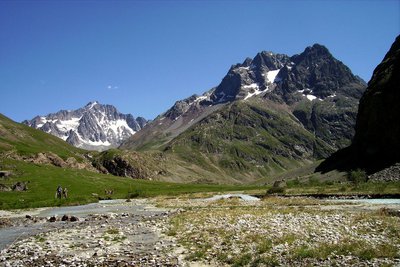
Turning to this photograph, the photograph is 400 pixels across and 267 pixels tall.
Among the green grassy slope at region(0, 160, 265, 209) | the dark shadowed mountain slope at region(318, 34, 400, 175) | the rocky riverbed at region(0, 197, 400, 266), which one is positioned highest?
the dark shadowed mountain slope at region(318, 34, 400, 175)

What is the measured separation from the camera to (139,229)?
3984 centimetres

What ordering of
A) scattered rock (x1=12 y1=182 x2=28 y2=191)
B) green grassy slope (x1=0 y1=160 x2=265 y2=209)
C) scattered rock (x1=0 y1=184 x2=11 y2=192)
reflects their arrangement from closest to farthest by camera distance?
green grassy slope (x1=0 y1=160 x2=265 y2=209) → scattered rock (x1=0 y1=184 x2=11 y2=192) → scattered rock (x1=12 y1=182 x2=28 y2=191)

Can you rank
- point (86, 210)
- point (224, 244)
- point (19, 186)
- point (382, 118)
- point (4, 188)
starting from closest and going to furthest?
point (224, 244)
point (86, 210)
point (4, 188)
point (19, 186)
point (382, 118)

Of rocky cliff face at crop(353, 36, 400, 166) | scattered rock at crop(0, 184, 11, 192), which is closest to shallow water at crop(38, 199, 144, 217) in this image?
scattered rock at crop(0, 184, 11, 192)

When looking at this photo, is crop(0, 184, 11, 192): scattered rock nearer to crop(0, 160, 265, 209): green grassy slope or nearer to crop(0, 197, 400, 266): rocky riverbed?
crop(0, 160, 265, 209): green grassy slope

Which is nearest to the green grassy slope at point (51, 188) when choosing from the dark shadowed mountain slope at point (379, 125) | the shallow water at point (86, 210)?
the shallow water at point (86, 210)

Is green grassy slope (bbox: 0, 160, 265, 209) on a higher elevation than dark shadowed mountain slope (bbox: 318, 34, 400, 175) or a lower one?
lower

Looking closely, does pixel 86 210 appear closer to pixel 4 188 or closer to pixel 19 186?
pixel 4 188

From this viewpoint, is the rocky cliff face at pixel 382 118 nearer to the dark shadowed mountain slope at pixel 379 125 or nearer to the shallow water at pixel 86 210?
the dark shadowed mountain slope at pixel 379 125

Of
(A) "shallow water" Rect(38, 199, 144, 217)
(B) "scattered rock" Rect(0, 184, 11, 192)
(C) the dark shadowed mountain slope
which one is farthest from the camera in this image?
→ (C) the dark shadowed mountain slope

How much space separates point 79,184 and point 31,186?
20133 millimetres

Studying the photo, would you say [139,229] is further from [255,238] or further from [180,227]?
[255,238]

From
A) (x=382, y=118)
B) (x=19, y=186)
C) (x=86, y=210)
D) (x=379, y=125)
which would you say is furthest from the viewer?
(x=379, y=125)

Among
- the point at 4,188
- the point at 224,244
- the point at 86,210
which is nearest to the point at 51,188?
the point at 4,188
